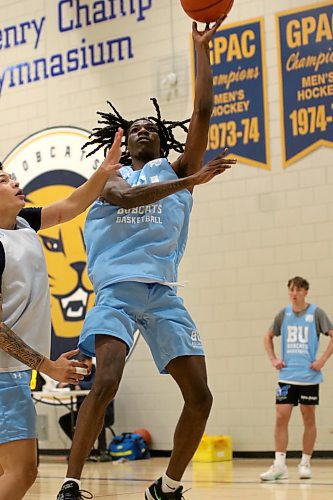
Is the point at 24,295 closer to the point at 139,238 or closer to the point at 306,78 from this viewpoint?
the point at 139,238

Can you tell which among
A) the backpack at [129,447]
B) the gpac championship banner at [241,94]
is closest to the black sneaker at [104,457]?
the backpack at [129,447]

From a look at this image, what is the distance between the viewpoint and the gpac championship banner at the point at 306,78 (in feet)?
33.8

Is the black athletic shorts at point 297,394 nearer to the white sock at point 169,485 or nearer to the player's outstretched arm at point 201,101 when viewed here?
the white sock at point 169,485

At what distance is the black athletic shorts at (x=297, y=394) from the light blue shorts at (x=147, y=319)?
13.2 feet

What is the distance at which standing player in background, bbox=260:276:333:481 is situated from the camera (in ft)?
28.0

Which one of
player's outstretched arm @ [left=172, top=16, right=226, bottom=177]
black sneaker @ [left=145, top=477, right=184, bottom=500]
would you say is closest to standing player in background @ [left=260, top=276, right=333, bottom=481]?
black sneaker @ [left=145, top=477, right=184, bottom=500]

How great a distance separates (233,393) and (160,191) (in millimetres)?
6314

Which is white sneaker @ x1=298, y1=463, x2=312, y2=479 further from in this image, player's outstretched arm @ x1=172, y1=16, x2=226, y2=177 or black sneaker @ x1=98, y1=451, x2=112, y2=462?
player's outstretched arm @ x1=172, y1=16, x2=226, y2=177

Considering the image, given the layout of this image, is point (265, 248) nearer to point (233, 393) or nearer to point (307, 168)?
point (307, 168)

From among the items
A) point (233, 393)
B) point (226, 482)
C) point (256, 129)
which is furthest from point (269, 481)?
point (256, 129)

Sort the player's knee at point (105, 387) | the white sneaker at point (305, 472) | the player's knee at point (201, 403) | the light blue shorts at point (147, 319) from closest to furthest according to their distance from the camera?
the player's knee at point (105, 387) < the light blue shorts at point (147, 319) < the player's knee at point (201, 403) < the white sneaker at point (305, 472)

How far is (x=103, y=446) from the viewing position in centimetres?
1066

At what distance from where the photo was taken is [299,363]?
8750 millimetres

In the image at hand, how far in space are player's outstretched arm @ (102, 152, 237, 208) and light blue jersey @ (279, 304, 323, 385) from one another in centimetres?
437
